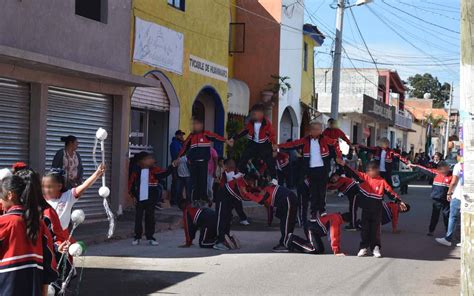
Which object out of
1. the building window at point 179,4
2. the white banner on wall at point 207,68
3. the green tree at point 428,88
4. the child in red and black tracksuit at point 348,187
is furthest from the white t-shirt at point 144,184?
the green tree at point 428,88

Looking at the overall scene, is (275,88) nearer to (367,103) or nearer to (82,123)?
(82,123)

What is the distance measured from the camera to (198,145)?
44.4 feet

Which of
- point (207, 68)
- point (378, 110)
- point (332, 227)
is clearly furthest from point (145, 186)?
point (378, 110)

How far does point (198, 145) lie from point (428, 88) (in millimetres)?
96470

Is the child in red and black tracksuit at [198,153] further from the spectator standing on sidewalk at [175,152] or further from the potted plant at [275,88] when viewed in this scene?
the potted plant at [275,88]

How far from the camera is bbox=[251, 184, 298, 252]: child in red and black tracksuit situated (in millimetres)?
10969

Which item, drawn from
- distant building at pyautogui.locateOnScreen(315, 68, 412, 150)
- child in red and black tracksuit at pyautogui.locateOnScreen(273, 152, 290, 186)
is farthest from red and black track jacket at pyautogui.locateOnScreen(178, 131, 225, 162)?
distant building at pyautogui.locateOnScreen(315, 68, 412, 150)

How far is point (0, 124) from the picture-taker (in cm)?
1168

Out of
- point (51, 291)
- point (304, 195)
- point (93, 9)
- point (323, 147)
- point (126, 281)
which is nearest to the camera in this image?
point (51, 291)

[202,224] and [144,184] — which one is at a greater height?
[144,184]

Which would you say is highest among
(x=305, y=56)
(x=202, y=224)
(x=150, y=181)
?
(x=305, y=56)

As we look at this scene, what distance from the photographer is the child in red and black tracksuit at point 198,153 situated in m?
13.0

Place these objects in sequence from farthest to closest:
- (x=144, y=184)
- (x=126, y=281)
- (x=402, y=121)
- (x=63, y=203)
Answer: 1. (x=402, y=121)
2. (x=144, y=184)
3. (x=126, y=281)
4. (x=63, y=203)

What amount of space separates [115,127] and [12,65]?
3815 millimetres
